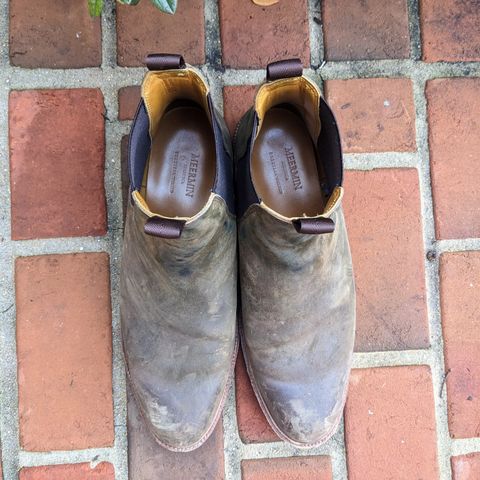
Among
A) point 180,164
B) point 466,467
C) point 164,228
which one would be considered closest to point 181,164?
point 180,164

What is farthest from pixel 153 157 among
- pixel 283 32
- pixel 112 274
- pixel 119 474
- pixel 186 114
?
pixel 119 474

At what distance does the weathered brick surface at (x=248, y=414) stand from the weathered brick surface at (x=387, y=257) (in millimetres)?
193

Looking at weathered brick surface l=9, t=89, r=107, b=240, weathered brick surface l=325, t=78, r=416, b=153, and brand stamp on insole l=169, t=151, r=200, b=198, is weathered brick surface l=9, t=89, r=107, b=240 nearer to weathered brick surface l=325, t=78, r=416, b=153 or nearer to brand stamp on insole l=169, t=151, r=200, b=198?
brand stamp on insole l=169, t=151, r=200, b=198

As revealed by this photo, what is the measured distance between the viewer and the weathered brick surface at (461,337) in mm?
1008

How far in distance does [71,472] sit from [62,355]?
0.19 meters

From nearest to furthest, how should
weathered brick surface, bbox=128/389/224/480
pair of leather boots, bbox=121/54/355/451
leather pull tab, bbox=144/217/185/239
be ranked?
leather pull tab, bbox=144/217/185/239, pair of leather boots, bbox=121/54/355/451, weathered brick surface, bbox=128/389/224/480

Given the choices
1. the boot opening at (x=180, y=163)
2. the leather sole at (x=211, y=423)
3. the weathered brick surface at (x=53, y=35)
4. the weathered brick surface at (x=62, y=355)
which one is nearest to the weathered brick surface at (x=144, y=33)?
the weathered brick surface at (x=53, y=35)

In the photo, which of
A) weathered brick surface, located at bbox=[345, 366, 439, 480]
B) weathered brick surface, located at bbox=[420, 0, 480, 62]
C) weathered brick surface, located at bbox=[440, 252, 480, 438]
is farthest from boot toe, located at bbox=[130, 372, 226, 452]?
weathered brick surface, located at bbox=[420, 0, 480, 62]

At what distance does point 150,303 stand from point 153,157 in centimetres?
22

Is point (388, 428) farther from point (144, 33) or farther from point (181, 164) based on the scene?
point (144, 33)

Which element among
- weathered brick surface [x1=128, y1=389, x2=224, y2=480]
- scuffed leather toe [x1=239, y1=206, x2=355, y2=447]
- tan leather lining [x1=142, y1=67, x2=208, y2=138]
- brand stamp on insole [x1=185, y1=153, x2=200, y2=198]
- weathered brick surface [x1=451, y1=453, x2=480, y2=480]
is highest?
tan leather lining [x1=142, y1=67, x2=208, y2=138]

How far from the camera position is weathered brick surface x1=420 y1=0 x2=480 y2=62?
1.02m

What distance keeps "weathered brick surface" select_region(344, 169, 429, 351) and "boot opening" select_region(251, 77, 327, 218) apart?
115mm

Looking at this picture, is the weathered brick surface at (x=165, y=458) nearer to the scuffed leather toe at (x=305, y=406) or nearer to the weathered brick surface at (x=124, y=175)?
the scuffed leather toe at (x=305, y=406)
